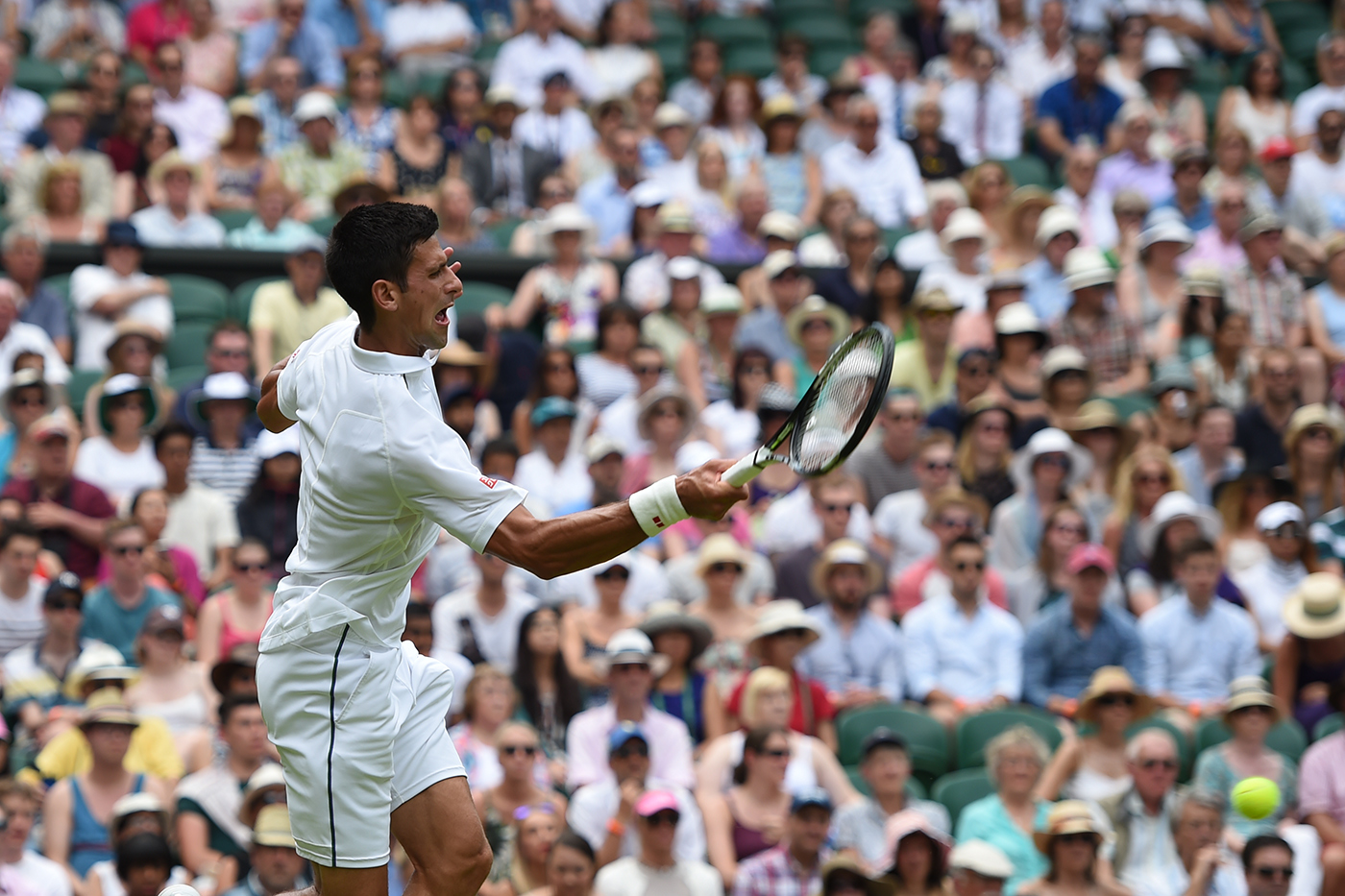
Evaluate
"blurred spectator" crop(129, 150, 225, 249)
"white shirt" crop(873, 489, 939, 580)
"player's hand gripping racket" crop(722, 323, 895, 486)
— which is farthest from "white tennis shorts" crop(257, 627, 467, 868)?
"blurred spectator" crop(129, 150, 225, 249)

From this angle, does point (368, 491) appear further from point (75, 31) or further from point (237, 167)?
point (75, 31)

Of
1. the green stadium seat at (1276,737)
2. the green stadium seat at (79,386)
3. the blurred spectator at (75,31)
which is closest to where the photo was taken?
the green stadium seat at (1276,737)

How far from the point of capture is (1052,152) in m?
13.4

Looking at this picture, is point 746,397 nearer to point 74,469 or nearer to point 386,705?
point 74,469

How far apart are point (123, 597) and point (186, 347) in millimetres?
2470

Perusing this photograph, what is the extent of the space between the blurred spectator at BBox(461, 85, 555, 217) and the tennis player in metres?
7.63

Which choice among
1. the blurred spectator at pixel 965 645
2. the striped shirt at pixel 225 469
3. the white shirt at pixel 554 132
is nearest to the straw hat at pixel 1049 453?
the blurred spectator at pixel 965 645

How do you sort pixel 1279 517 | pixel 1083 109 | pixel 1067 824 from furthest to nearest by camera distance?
pixel 1083 109 → pixel 1279 517 → pixel 1067 824

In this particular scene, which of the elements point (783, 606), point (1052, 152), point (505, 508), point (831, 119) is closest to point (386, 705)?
point (505, 508)

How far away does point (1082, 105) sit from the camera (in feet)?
44.7

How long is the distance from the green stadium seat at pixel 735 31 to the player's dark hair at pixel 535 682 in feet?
23.9

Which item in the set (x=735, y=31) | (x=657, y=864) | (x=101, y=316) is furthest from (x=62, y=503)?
(x=735, y=31)

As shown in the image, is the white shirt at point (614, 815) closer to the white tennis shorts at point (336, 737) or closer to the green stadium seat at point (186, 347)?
the white tennis shorts at point (336, 737)

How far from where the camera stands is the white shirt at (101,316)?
1009 cm
